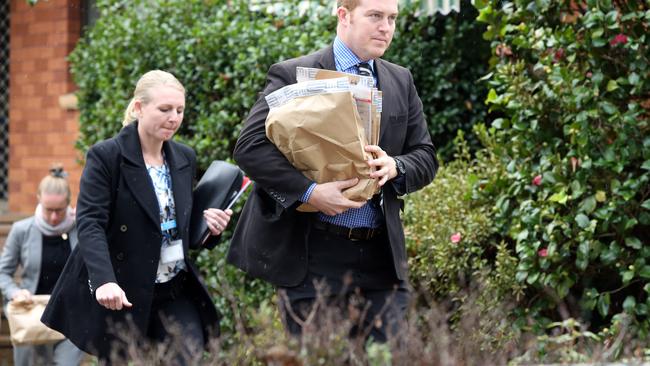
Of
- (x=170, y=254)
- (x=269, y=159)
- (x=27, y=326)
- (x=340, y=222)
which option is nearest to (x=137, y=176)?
(x=170, y=254)

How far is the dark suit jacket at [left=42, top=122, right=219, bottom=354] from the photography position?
4.99 metres

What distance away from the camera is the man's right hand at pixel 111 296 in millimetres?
4781

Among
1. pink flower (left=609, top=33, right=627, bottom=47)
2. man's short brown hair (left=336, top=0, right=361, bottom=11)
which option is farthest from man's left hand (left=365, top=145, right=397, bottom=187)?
pink flower (left=609, top=33, right=627, bottom=47)

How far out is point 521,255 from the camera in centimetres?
595

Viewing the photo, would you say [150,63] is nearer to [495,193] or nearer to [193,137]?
[193,137]

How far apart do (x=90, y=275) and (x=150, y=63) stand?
4461 millimetres

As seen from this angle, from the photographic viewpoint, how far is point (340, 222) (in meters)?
4.35

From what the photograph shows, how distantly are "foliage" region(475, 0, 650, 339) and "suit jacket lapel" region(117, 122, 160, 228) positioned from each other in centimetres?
201

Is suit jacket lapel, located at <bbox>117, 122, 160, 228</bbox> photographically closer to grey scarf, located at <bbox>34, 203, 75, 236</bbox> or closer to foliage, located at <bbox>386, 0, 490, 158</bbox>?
grey scarf, located at <bbox>34, 203, 75, 236</bbox>

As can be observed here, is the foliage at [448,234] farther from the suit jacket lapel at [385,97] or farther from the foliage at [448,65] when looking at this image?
the suit jacket lapel at [385,97]

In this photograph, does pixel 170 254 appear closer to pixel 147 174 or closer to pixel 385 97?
pixel 147 174

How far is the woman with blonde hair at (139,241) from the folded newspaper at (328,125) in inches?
40.6

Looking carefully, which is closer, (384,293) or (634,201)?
(384,293)

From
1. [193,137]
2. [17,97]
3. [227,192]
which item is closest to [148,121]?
[227,192]
